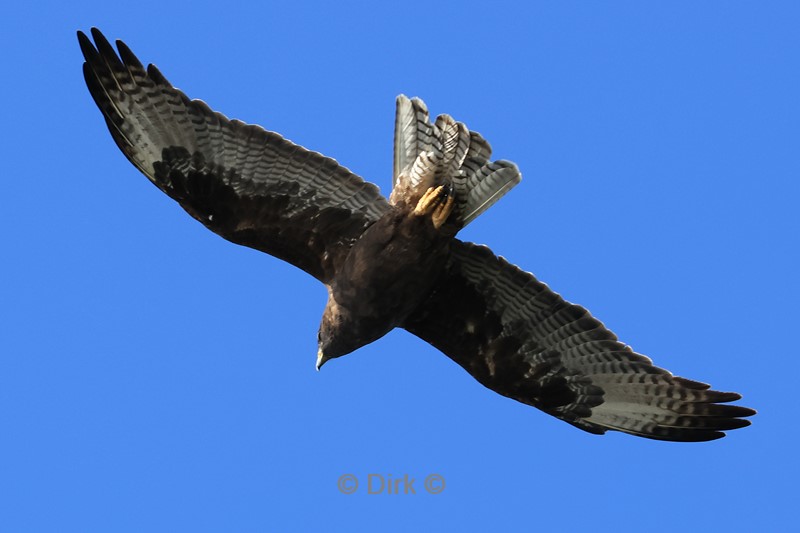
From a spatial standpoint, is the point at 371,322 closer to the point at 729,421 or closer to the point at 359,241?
the point at 359,241

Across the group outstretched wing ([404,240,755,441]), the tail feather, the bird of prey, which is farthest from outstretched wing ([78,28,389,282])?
outstretched wing ([404,240,755,441])

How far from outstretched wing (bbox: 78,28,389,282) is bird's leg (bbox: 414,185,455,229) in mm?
584

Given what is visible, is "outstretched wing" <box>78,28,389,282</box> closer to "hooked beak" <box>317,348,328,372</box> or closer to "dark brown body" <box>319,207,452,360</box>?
"dark brown body" <box>319,207,452,360</box>

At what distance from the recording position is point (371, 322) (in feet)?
38.5

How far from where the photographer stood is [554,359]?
12227mm

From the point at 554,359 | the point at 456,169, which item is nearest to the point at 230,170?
the point at 456,169

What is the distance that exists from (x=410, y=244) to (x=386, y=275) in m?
0.32

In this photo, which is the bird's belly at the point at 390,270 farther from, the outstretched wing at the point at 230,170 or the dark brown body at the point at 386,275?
the outstretched wing at the point at 230,170

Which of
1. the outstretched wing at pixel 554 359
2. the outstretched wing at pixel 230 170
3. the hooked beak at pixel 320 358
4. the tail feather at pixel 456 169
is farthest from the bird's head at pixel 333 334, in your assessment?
the tail feather at pixel 456 169

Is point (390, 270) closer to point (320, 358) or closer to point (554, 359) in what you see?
point (320, 358)

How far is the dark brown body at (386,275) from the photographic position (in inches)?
452

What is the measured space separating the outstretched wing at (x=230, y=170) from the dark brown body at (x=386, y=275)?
0.32m

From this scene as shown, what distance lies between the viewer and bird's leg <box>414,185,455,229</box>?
11.4 m

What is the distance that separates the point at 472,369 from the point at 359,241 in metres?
1.52
